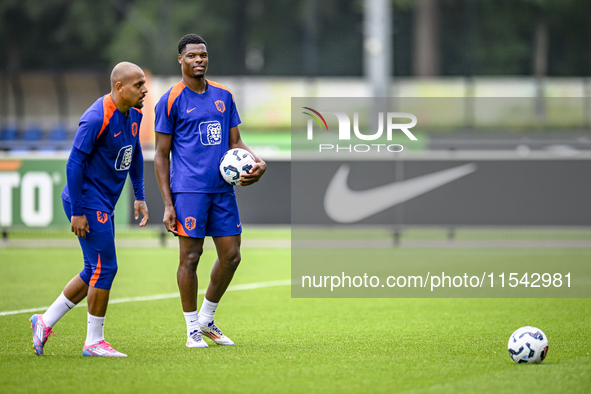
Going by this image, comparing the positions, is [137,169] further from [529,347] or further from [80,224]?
[529,347]

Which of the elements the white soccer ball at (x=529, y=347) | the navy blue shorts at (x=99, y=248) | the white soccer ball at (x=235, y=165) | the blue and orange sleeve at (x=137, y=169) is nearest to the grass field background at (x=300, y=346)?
the white soccer ball at (x=529, y=347)

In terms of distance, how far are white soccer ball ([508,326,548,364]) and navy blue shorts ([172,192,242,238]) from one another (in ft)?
7.55

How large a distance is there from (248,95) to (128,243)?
21.5 m

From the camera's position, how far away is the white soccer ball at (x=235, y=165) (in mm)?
6336

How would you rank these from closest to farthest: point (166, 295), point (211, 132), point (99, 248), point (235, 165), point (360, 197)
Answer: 1. point (99, 248)
2. point (235, 165)
3. point (211, 132)
4. point (166, 295)
5. point (360, 197)

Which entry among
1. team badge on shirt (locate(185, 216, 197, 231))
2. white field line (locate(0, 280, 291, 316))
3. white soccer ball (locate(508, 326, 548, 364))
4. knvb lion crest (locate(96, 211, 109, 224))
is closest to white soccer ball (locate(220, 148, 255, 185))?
team badge on shirt (locate(185, 216, 197, 231))

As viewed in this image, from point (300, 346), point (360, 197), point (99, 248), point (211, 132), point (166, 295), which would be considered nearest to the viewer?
point (99, 248)

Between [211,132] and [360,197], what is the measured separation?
751 cm

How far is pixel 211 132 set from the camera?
6.48 meters

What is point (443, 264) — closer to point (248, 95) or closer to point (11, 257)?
point (11, 257)

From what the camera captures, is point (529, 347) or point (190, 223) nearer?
point (529, 347)

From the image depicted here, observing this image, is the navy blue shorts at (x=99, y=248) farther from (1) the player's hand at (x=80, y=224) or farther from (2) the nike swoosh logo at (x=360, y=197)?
(2) the nike swoosh logo at (x=360, y=197)

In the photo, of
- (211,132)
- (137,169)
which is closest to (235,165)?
(211,132)

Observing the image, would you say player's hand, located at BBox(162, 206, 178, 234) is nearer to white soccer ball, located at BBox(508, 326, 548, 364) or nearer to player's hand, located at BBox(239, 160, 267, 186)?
player's hand, located at BBox(239, 160, 267, 186)
